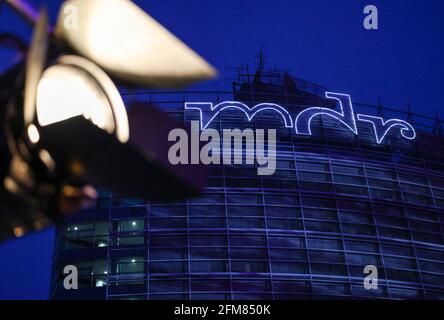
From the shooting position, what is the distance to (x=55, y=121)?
48.4 inches

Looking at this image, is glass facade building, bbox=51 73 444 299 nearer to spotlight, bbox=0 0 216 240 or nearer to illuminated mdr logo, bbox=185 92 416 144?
illuminated mdr logo, bbox=185 92 416 144

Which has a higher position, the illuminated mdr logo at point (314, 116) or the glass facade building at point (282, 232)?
the illuminated mdr logo at point (314, 116)

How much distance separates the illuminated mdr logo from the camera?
71.5 ft

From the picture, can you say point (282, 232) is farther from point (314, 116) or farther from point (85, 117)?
point (85, 117)

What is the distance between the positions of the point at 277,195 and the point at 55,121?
19189 millimetres

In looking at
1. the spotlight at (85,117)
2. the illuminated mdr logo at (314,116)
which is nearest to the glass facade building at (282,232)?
the illuminated mdr logo at (314,116)

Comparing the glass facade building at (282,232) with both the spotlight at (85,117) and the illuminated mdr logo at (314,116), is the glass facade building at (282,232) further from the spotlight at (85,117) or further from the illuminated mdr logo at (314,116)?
the spotlight at (85,117)

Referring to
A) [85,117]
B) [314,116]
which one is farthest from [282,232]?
[85,117]

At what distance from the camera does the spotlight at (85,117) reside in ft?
3.87

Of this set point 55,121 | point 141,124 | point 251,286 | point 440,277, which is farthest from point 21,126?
point 440,277

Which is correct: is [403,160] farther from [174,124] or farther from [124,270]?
[174,124]

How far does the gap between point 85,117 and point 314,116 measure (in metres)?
22.1

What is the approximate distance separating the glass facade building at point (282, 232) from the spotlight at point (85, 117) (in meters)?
16.7

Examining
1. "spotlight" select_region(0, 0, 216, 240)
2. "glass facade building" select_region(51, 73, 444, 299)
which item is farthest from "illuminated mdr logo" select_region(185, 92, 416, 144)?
"spotlight" select_region(0, 0, 216, 240)
